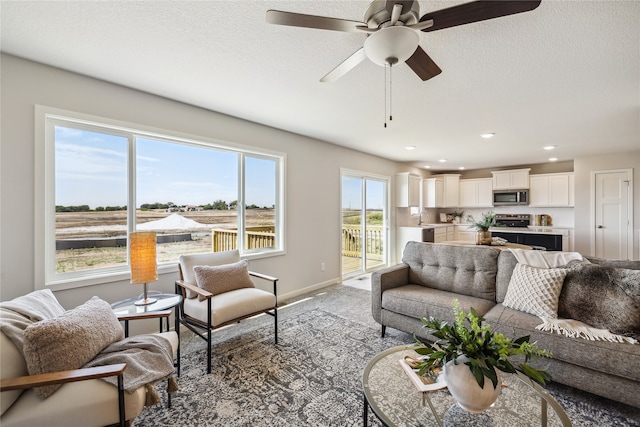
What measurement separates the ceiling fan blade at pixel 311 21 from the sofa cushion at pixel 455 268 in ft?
7.67

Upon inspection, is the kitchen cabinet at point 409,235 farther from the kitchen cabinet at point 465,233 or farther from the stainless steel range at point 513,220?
the stainless steel range at point 513,220

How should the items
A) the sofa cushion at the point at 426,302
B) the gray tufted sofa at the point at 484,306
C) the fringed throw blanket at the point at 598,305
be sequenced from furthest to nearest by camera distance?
the sofa cushion at the point at 426,302, the fringed throw blanket at the point at 598,305, the gray tufted sofa at the point at 484,306

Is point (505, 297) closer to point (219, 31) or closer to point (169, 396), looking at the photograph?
point (169, 396)

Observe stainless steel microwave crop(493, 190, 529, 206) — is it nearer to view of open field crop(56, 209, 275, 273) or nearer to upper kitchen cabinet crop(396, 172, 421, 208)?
upper kitchen cabinet crop(396, 172, 421, 208)

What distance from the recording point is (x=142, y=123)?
8.87 feet

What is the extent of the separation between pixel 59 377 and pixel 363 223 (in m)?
4.79

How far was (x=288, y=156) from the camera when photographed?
4051 millimetres

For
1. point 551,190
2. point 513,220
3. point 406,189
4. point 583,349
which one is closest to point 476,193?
point 513,220

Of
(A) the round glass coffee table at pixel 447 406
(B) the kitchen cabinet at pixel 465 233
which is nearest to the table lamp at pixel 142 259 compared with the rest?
(A) the round glass coffee table at pixel 447 406

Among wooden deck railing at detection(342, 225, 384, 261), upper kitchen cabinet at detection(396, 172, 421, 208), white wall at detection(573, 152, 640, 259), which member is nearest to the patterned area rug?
wooden deck railing at detection(342, 225, 384, 261)

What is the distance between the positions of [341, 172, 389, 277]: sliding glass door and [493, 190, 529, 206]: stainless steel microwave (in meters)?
3.10

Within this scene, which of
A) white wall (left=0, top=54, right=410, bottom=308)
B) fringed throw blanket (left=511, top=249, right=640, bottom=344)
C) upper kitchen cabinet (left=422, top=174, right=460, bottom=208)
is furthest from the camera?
upper kitchen cabinet (left=422, top=174, right=460, bottom=208)

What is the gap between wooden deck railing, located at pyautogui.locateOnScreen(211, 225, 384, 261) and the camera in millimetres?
3533

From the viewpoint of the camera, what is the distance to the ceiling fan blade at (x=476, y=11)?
116 centimetres
